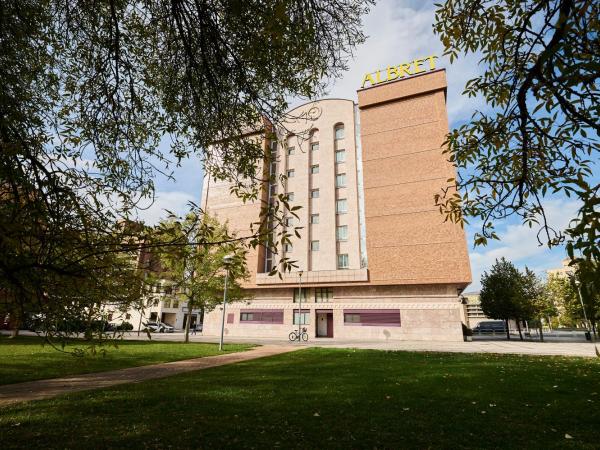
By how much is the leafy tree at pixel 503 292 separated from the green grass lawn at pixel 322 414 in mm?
31121

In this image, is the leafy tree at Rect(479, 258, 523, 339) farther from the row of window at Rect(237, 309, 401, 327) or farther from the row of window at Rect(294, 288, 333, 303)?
the row of window at Rect(294, 288, 333, 303)

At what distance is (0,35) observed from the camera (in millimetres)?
5184

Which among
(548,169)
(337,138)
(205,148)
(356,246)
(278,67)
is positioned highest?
(337,138)

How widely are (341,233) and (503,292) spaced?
18849 millimetres

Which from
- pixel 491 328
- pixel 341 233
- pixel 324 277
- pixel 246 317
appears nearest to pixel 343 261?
pixel 324 277

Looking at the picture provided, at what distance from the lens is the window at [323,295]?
39656 mm

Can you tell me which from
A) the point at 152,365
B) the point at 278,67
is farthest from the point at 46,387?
the point at 278,67

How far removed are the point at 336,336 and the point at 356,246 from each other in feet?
33.8

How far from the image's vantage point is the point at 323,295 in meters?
40.1

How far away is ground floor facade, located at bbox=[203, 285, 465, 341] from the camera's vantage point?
33.6 metres

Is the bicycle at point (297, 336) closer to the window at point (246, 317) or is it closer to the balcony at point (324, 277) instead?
the balcony at point (324, 277)

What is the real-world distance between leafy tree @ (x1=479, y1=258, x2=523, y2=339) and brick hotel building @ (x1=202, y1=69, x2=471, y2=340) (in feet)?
16.7

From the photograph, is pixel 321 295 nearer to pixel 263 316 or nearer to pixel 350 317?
pixel 350 317

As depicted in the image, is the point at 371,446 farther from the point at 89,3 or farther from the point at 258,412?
the point at 89,3
